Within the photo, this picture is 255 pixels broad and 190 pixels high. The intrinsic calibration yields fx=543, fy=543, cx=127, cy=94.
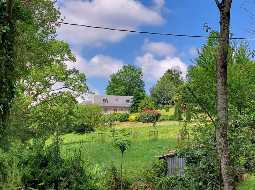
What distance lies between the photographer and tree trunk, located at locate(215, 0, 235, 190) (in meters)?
9.50

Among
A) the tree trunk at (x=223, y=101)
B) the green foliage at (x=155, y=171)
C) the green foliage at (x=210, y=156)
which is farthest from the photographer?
the green foliage at (x=155, y=171)

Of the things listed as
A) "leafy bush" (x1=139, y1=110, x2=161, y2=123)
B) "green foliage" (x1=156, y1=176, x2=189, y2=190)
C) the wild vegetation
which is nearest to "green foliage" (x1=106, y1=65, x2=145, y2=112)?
"leafy bush" (x1=139, y1=110, x2=161, y2=123)

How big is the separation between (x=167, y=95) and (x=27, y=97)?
81.0 metres

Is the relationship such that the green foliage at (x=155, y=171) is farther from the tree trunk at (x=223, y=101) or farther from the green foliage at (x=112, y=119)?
the green foliage at (x=112, y=119)

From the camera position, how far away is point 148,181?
31219mm

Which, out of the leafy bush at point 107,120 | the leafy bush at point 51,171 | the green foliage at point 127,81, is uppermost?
the green foliage at point 127,81

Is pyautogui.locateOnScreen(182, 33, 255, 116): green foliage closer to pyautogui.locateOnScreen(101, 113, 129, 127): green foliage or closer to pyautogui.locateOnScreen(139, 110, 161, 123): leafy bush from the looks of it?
pyautogui.locateOnScreen(139, 110, 161, 123): leafy bush

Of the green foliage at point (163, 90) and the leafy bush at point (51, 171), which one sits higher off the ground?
the green foliage at point (163, 90)

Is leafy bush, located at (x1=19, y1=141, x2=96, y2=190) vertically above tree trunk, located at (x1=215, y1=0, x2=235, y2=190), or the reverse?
tree trunk, located at (x1=215, y1=0, x2=235, y2=190)

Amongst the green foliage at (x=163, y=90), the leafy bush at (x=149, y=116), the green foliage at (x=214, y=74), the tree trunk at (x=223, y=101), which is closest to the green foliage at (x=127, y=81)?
the green foliage at (x=163, y=90)

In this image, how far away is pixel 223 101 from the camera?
9773 millimetres

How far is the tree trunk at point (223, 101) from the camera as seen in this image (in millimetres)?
9500

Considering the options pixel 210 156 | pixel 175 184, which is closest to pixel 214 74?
pixel 175 184

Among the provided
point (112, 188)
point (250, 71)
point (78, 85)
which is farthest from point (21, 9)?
point (250, 71)
